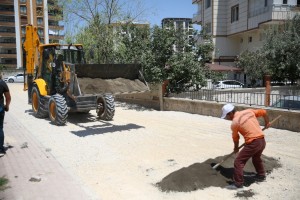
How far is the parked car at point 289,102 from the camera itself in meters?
10.0

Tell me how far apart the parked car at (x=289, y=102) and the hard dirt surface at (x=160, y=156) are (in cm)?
79

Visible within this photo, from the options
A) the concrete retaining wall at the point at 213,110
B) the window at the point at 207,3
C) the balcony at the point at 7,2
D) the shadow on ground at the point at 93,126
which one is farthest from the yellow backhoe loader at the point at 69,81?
the balcony at the point at 7,2

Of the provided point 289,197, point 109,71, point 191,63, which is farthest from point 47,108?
point 289,197

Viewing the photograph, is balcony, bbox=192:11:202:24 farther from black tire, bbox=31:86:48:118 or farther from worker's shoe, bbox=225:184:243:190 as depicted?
worker's shoe, bbox=225:184:243:190

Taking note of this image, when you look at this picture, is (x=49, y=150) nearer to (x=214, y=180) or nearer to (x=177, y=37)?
(x=214, y=180)

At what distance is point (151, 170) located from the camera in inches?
260

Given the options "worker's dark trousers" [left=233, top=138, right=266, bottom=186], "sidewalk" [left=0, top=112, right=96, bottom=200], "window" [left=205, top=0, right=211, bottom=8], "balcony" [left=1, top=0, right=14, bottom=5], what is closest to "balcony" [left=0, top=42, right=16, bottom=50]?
"balcony" [left=1, top=0, right=14, bottom=5]

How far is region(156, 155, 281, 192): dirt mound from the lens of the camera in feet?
18.3

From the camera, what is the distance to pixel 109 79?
11.1 m

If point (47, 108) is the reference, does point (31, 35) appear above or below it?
above

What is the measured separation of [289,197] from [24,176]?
14.8 ft

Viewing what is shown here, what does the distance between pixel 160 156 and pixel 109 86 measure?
391cm

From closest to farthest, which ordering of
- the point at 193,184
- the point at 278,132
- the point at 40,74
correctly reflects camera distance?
1. the point at 193,184
2. the point at 278,132
3. the point at 40,74

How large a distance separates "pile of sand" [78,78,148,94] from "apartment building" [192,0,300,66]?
736 inches
